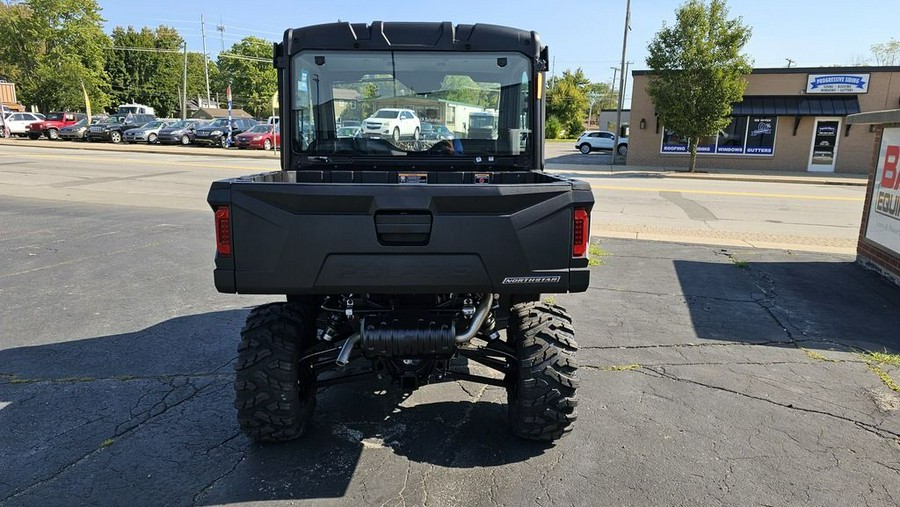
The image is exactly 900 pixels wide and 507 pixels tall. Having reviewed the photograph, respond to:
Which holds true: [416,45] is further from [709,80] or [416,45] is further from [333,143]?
[709,80]

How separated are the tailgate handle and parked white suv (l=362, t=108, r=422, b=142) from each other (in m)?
1.82

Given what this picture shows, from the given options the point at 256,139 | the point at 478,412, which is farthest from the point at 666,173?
the point at 478,412

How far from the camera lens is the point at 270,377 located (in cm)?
332

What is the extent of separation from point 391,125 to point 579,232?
7.08 feet

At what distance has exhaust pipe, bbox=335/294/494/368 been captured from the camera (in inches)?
124

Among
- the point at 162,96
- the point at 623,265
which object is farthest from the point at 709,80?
the point at 162,96

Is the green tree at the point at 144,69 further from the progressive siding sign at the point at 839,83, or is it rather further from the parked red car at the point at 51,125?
the progressive siding sign at the point at 839,83

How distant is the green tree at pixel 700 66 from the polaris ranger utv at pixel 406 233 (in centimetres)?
2248

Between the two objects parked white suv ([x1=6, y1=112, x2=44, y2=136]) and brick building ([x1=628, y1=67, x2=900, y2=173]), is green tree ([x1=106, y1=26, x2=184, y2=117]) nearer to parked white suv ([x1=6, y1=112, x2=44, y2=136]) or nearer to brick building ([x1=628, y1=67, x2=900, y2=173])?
parked white suv ([x1=6, y1=112, x2=44, y2=136])

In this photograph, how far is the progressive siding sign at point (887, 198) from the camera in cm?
779

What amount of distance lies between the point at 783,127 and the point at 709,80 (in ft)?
19.6

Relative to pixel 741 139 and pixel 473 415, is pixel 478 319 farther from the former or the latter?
pixel 741 139

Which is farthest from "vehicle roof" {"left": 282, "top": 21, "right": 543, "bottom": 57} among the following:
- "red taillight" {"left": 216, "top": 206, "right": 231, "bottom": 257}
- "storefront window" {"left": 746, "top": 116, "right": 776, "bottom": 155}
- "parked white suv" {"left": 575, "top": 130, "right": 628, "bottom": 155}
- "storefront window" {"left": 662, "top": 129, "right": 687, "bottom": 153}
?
"parked white suv" {"left": 575, "top": 130, "right": 628, "bottom": 155}

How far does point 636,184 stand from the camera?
20.6 m
